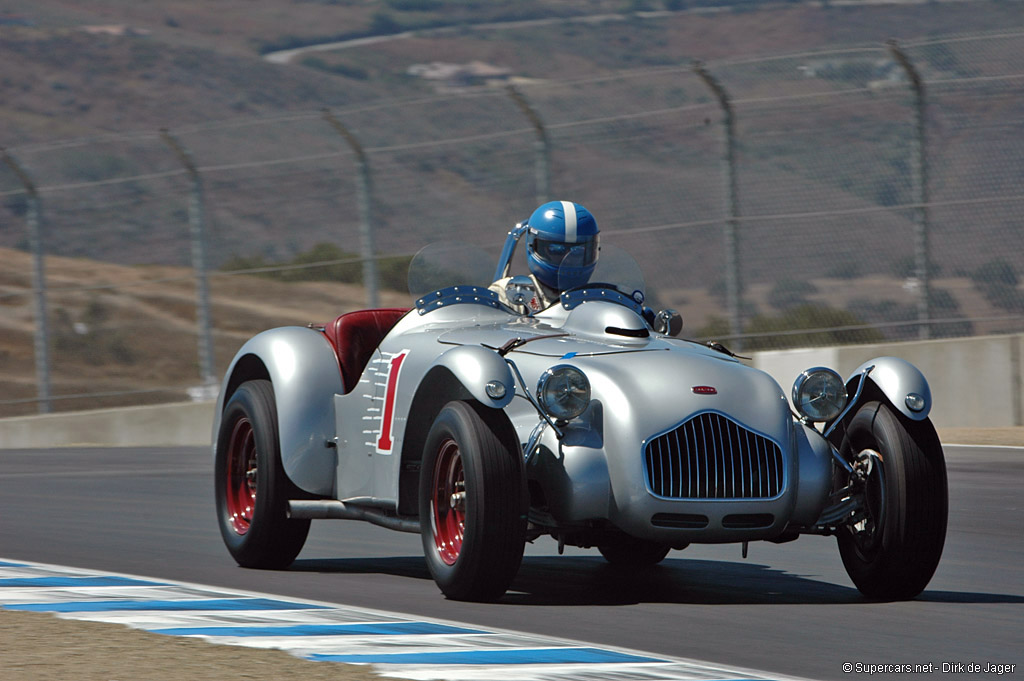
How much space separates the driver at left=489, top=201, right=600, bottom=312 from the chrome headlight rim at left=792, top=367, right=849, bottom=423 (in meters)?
1.49

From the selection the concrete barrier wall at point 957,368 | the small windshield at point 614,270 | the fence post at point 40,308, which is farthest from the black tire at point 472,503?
the fence post at point 40,308

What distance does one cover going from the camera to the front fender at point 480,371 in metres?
6.88

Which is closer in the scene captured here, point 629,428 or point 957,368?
point 629,428

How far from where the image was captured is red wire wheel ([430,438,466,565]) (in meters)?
7.11

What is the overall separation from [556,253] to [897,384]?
1.82 m

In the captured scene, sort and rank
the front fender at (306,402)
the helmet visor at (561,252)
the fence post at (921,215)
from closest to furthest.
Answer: the front fender at (306,402)
the helmet visor at (561,252)
the fence post at (921,215)

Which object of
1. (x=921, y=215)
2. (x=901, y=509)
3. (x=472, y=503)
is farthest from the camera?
(x=921, y=215)

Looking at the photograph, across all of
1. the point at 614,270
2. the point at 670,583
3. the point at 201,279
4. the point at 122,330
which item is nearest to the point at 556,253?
the point at 614,270

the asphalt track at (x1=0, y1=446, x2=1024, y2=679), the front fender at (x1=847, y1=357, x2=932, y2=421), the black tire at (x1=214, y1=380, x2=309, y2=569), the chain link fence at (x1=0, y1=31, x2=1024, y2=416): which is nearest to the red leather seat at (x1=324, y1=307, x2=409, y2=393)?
the black tire at (x1=214, y1=380, x2=309, y2=569)

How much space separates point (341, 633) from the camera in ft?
20.6

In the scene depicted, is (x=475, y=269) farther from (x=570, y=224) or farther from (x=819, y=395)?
(x=819, y=395)

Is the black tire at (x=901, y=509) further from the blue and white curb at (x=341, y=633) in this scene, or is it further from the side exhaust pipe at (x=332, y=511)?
the side exhaust pipe at (x=332, y=511)

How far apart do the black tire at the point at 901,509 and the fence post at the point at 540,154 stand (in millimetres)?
10190

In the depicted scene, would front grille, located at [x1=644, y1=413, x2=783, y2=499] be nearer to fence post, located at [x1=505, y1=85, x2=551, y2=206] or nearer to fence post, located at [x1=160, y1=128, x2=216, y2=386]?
fence post, located at [x1=505, y1=85, x2=551, y2=206]
